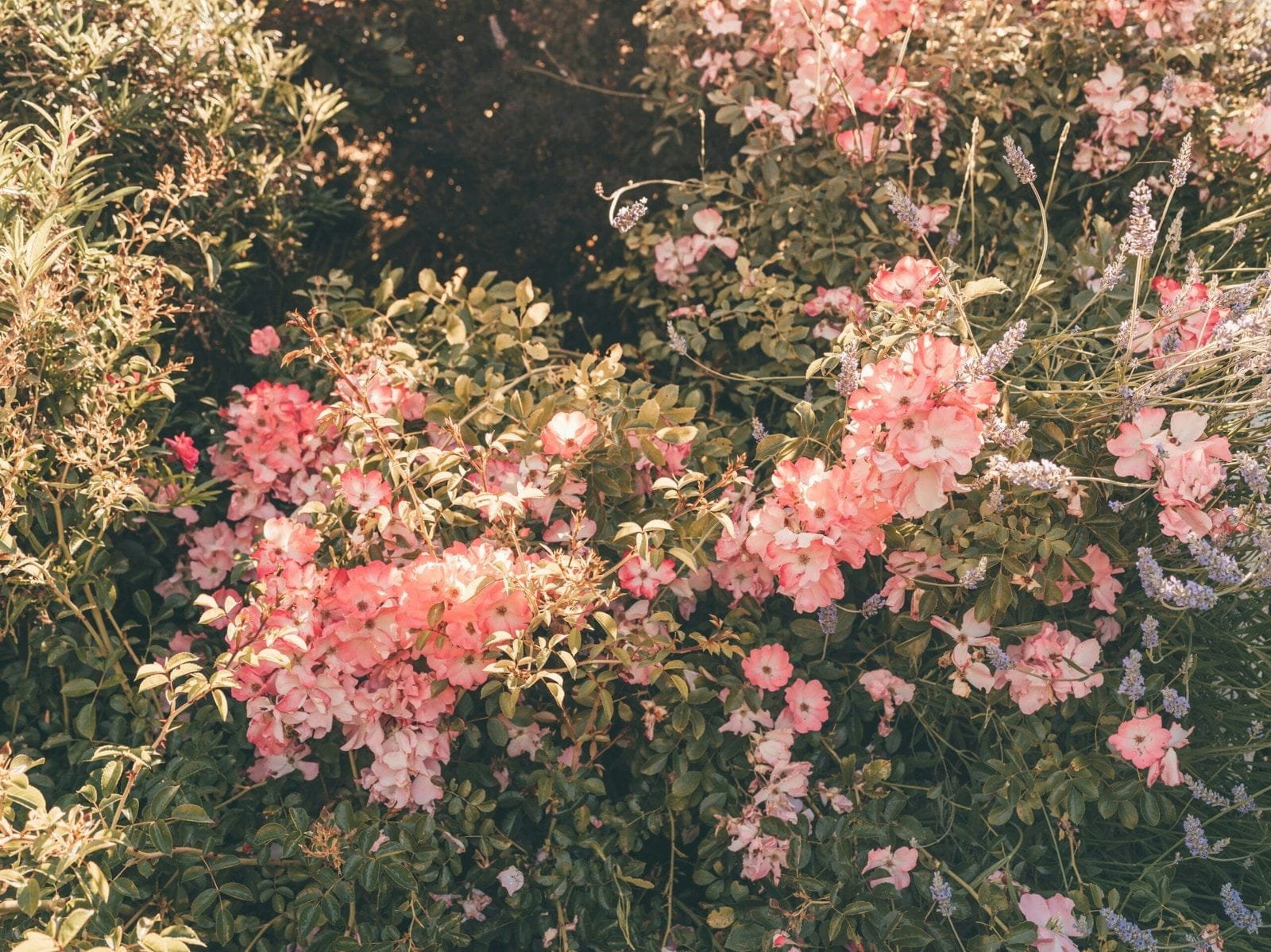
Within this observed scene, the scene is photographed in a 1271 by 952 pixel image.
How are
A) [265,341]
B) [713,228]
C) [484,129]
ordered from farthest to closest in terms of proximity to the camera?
[484,129]
[713,228]
[265,341]

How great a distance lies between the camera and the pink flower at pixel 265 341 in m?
2.66

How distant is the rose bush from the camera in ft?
6.08

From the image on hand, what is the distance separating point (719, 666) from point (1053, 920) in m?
0.75

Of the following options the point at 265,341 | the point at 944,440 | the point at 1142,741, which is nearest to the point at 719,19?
the point at 265,341

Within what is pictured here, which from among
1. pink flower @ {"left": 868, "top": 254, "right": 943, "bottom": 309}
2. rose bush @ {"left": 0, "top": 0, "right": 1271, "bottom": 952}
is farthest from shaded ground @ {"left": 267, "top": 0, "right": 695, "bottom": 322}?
pink flower @ {"left": 868, "top": 254, "right": 943, "bottom": 309}

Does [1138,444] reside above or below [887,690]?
above

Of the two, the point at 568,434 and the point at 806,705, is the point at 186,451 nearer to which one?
the point at 568,434

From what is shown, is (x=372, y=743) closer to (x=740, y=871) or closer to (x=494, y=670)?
(x=494, y=670)

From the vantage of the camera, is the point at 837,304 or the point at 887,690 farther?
the point at 837,304

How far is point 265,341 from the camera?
2.69m

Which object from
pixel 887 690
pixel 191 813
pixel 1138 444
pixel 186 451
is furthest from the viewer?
pixel 186 451

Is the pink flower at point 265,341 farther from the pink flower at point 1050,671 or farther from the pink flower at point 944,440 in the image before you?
the pink flower at point 1050,671

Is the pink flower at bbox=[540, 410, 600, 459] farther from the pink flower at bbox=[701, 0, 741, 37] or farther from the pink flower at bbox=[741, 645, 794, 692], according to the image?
the pink flower at bbox=[701, 0, 741, 37]

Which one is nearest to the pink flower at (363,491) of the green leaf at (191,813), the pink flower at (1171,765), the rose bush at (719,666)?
the rose bush at (719,666)
